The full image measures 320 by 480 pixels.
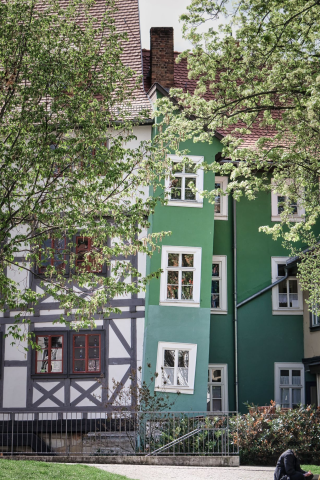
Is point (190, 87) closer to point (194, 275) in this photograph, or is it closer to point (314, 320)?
point (194, 275)

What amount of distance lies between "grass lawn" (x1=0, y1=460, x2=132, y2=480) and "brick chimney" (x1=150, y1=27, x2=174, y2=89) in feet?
44.6

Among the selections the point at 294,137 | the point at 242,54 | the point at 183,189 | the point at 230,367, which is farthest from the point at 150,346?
the point at 242,54

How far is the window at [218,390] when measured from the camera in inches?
826

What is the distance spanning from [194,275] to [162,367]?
2.90 m

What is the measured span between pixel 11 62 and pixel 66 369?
32.3 ft

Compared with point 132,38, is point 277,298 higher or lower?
lower

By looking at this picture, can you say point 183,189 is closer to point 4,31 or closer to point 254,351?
point 254,351

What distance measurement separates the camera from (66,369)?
62.2ft

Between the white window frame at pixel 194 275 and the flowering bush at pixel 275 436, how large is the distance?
3.91 meters

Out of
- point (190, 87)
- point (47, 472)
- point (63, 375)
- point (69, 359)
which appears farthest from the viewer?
point (190, 87)

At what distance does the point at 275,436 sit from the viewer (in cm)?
1630

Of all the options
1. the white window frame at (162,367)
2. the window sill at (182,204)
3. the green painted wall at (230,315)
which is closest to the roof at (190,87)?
the green painted wall at (230,315)

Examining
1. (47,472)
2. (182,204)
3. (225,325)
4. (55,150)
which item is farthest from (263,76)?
(225,325)

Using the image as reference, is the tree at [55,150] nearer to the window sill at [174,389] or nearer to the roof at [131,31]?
the window sill at [174,389]
